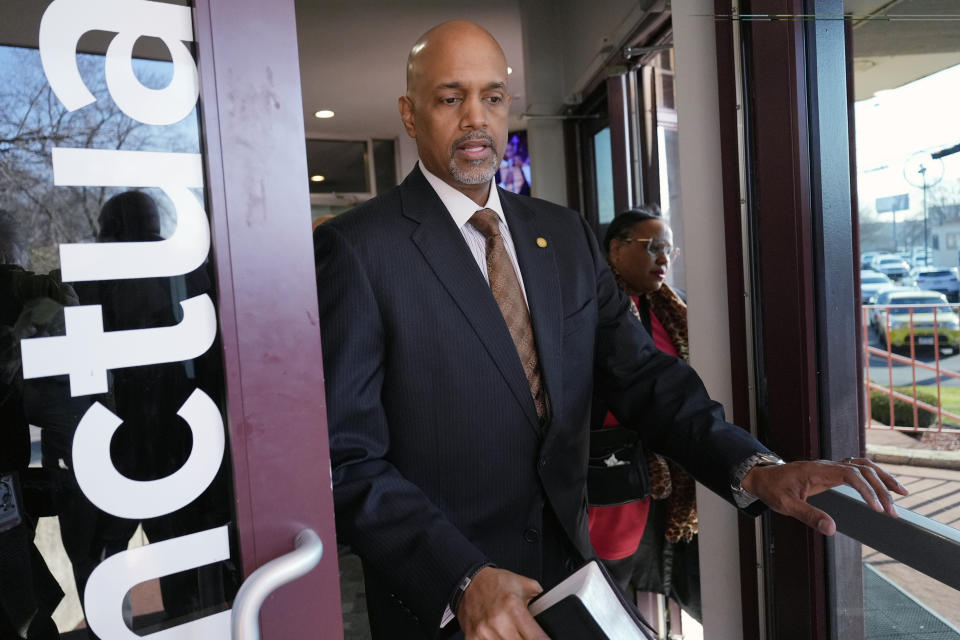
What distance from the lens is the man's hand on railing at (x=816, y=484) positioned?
1.06m

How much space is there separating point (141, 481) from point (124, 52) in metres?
0.35

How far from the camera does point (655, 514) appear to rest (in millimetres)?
2504

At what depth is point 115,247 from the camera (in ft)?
2.02

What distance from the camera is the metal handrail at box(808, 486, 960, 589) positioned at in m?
0.93

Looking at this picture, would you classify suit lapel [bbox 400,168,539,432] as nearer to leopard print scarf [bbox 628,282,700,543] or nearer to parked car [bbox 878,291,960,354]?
parked car [bbox 878,291,960,354]

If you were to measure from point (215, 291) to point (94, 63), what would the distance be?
0.20 m

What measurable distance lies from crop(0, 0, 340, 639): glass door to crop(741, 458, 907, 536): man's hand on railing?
2.43 ft

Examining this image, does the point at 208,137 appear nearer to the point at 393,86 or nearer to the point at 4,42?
the point at 4,42

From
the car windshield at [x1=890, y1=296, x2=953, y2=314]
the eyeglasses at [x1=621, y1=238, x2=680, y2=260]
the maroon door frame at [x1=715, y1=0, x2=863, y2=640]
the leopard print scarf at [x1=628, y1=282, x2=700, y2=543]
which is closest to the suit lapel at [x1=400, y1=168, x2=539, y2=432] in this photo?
the maroon door frame at [x1=715, y1=0, x2=863, y2=640]

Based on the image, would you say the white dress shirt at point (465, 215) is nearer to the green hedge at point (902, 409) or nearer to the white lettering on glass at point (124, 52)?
the green hedge at point (902, 409)

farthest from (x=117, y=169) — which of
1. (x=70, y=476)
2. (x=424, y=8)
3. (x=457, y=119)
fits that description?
(x=424, y=8)

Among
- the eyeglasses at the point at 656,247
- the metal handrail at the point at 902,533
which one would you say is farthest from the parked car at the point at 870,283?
the eyeglasses at the point at 656,247

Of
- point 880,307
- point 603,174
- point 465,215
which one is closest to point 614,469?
point 880,307

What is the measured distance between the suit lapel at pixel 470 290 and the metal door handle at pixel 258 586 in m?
0.74
